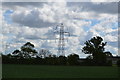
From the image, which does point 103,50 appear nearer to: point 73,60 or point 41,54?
point 73,60

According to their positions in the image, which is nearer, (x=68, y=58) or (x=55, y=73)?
(x=55, y=73)

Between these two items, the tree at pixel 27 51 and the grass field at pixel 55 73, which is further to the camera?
the tree at pixel 27 51

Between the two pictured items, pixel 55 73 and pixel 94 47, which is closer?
pixel 55 73

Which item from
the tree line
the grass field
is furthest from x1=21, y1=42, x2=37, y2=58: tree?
the grass field

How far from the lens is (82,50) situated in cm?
9025

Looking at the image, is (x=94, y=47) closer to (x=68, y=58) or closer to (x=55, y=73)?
(x=68, y=58)

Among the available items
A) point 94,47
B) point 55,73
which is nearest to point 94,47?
point 94,47

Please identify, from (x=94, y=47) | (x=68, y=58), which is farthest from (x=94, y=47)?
(x=68, y=58)

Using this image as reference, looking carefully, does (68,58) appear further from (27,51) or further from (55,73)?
(55,73)

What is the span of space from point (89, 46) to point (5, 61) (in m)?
29.8

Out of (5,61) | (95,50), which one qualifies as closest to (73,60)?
(95,50)

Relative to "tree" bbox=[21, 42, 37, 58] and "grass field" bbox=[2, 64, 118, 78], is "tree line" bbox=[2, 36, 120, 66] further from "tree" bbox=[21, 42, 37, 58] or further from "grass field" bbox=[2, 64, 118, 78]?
"grass field" bbox=[2, 64, 118, 78]

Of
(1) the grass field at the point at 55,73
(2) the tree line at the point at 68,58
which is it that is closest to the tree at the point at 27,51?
(2) the tree line at the point at 68,58

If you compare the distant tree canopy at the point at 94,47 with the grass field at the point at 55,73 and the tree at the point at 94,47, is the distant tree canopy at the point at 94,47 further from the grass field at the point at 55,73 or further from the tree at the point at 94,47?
the grass field at the point at 55,73
